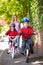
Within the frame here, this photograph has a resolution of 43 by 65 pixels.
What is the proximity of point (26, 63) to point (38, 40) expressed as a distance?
2.46 metres

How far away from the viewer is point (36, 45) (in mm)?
12648

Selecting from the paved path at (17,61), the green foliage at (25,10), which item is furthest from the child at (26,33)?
the green foliage at (25,10)

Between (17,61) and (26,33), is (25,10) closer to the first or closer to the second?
(26,33)

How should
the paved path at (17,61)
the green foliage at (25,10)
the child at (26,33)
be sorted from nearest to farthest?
the paved path at (17,61) → the child at (26,33) → the green foliage at (25,10)

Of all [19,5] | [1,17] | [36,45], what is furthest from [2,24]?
[36,45]

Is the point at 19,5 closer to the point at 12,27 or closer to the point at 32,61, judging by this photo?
the point at 12,27

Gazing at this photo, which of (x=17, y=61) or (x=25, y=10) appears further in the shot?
(x=25, y=10)

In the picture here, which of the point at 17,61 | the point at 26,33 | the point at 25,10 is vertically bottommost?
the point at 17,61

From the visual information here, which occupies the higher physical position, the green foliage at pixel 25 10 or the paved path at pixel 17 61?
→ the green foliage at pixel 25 10

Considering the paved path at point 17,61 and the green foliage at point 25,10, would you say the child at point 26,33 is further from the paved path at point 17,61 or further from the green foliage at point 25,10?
the green foliage at point 25,10

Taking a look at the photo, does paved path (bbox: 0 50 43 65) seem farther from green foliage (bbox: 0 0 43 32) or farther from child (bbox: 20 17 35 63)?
green foliage (bbox: 0 0 43 32)

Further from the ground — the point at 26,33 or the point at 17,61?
the point at 26,33

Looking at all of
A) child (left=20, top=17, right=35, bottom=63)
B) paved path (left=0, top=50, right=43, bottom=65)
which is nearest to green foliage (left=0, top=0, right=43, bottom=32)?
child (left=20, top=17, right=35, bottom=63)

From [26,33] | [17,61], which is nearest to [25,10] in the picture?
[26,33]
